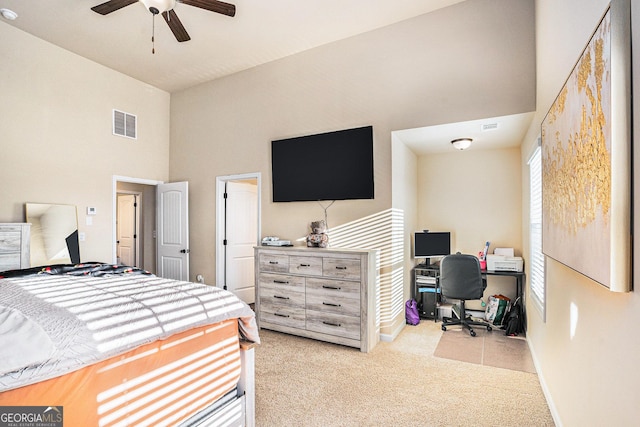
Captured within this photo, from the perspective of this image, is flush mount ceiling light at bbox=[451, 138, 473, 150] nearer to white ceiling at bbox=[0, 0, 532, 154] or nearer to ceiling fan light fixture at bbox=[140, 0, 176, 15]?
white ceiling at bbox=[0, 0, 532, 154]

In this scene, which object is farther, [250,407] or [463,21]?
[463,21]

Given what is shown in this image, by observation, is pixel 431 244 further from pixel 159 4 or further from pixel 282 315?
pixel 159 4

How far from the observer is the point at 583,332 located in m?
1.68

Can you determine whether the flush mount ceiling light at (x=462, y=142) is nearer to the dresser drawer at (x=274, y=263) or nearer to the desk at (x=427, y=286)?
the desk at (x=427, y=286)

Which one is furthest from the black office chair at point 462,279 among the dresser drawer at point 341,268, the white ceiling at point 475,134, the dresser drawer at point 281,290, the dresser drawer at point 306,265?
Result: the dresser drawer at point 281,290

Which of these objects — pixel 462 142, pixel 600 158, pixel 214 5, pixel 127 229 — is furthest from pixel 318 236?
pixel 127 229

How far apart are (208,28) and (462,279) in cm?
417

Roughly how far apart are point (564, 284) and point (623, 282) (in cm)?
109

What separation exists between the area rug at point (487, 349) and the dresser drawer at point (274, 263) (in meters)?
1.85

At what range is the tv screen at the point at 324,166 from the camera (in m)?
3.95

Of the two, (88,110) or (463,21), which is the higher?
(463,21)

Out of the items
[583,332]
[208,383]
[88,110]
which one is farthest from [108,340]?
[88,110]

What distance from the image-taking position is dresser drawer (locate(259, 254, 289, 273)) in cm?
396

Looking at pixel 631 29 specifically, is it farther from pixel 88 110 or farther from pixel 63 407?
pixel 88 110
